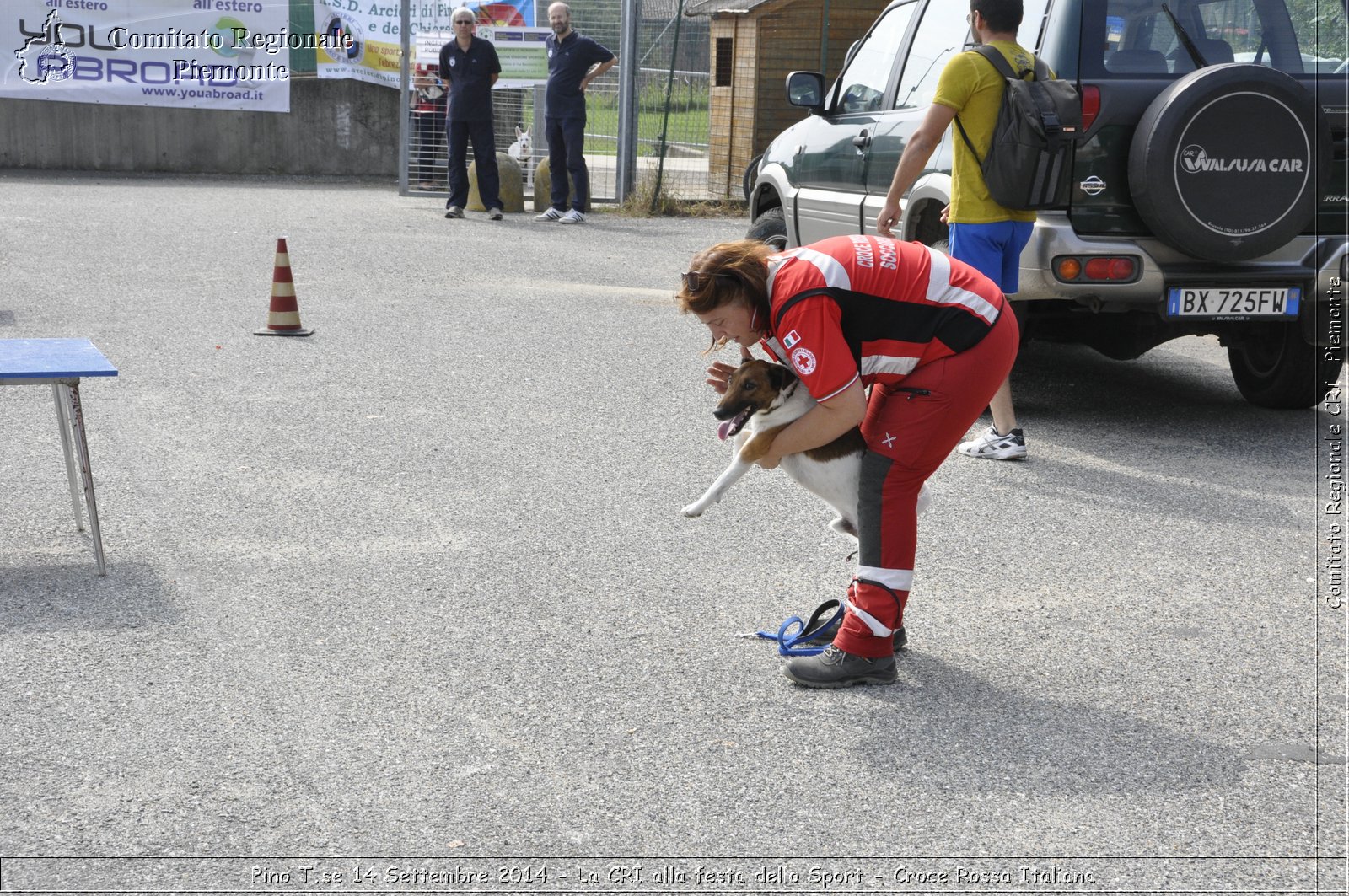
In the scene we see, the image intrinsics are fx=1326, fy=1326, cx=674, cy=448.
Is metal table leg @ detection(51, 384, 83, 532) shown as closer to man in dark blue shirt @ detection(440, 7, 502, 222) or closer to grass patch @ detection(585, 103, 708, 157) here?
man in dark blue shirt @ detection(440, 7, 502, 222)

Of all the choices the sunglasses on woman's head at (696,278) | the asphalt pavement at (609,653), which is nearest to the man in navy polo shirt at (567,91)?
the asphalt pavement at (609,653)

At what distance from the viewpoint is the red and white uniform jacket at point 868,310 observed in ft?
10.9

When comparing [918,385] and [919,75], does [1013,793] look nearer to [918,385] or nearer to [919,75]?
[918,385]

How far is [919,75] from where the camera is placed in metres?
7.54

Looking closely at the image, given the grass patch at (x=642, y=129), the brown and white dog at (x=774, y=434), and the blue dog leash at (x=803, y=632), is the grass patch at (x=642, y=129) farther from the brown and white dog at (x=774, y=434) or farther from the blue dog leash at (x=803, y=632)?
the brown and white dog at (x=774, y=434)

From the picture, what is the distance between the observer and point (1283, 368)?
702 cm

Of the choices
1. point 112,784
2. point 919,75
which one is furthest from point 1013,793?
point 919,75

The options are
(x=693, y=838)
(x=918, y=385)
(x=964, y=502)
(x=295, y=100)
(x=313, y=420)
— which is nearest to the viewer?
(x=693, y=838)

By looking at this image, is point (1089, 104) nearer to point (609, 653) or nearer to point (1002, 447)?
point (1002, 447)

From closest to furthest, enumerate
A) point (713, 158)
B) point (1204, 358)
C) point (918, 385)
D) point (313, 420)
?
point (918, 385), point (313, 420), point (1204, 358), point (713, 158)

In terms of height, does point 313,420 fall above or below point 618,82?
below

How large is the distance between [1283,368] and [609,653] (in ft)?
15.4

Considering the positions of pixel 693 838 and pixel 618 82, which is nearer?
pixel 693 838

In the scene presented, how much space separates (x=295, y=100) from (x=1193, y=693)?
1809 centimetres
